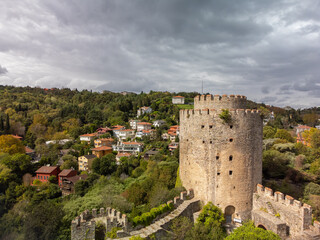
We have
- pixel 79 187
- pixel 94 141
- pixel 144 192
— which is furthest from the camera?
pixel 94 141

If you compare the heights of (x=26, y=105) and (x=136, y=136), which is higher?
(x=26, y=105)

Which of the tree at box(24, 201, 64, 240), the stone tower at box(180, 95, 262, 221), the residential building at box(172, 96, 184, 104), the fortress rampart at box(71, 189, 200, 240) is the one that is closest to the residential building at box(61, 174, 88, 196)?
the tree at box(24, 201, 64, 240)

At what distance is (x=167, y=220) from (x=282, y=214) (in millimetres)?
7170

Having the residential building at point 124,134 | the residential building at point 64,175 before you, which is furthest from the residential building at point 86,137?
the residential building at point 64,175

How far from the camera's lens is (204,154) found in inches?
563

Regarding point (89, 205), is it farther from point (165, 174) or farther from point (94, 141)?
point (94, 141)

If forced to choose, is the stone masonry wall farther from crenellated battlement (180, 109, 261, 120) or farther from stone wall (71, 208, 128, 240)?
stone wall (71, 208, 128, 240)

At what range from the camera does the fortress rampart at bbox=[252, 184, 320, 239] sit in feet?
37.1

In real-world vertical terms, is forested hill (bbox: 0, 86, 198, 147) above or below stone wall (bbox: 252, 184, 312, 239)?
above

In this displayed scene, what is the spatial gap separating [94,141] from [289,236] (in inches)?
2185

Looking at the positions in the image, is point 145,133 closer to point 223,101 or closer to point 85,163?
point 85,163

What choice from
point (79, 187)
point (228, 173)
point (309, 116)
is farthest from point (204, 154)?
point (309, 116)

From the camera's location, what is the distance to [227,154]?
13.9 m

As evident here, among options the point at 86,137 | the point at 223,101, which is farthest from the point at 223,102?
the point at 86,137
